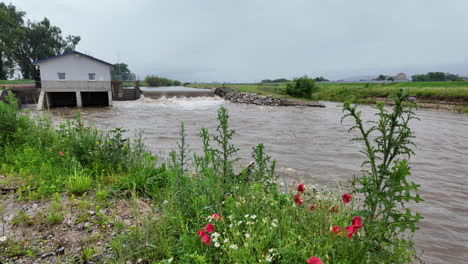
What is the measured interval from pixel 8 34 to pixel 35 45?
29.3 ft

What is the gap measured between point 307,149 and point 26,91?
3660cm

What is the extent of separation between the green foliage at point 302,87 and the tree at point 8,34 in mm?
55317

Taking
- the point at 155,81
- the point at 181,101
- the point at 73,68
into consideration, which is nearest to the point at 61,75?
the point at 73,68

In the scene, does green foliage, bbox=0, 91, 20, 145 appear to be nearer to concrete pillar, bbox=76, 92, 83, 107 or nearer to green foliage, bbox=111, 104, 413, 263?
green foliage, bbox=111, 104, 413, 263

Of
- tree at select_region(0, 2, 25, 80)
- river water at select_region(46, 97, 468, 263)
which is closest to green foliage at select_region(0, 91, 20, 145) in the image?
river water at select_region(46, 97, 468, 263)

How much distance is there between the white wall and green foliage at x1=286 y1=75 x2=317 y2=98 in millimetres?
27674

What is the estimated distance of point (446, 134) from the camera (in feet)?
51.5

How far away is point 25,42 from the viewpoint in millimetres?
61844

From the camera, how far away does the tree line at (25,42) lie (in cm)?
5577

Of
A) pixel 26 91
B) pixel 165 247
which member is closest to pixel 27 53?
pixel 26 91

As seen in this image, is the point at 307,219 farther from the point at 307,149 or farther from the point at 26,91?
the point at 26,91

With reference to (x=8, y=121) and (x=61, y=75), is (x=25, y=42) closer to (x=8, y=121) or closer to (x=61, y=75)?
(x=61, y=75)

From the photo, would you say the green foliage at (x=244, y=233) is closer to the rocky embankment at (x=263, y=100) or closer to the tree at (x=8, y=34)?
the rocky embankment at (x=263, y=100)

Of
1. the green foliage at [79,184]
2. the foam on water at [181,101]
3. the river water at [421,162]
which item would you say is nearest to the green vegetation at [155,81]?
the foam on water at [181,101]
